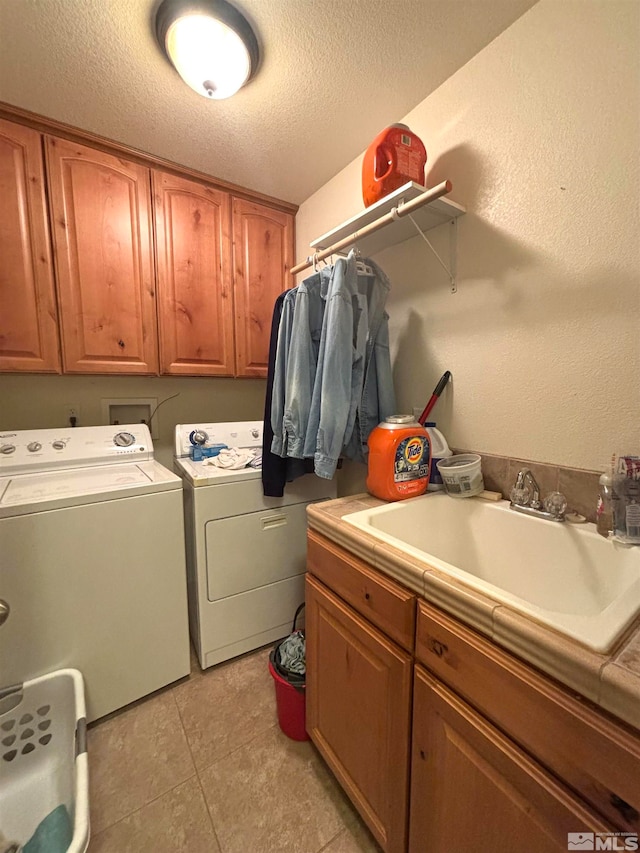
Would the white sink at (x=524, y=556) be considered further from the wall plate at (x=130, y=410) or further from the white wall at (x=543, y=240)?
the wall plate at (x=130, y=410)

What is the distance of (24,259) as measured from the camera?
4.93 feet

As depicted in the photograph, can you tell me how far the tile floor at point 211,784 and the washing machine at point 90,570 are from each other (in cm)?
13

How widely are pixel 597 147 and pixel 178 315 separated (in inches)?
70.7

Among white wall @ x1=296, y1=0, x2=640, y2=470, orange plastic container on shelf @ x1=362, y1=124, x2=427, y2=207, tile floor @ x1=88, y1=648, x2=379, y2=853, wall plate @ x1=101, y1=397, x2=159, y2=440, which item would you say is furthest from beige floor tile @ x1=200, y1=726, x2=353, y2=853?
orange plastic container on shelf @ x1=362, y1=124, x2=427, y2=207

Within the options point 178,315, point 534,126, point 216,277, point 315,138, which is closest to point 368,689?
point 534,126

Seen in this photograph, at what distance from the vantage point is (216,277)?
1.96 metres

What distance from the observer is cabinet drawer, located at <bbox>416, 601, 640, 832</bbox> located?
452 mm

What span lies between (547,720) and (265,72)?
200 cm

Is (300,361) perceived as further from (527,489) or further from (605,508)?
(605,508)

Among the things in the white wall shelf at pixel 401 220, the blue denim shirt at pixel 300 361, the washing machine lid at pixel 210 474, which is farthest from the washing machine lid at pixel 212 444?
the white wall shelf at pixel 401 220

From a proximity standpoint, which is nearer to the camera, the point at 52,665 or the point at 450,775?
the point at 450,775

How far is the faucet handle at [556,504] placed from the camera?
1011 millimetres

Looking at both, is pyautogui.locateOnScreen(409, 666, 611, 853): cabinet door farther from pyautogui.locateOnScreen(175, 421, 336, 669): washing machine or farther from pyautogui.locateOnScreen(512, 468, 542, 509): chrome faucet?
pyautogui.locateOnScreen(175, 421, 336, 669): washing machine

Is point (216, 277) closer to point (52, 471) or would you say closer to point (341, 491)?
point (52, 471)
